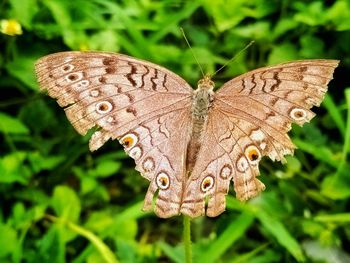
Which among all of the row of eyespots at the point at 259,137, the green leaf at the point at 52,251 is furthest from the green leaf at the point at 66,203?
the row of eyespots at the point at 259,137

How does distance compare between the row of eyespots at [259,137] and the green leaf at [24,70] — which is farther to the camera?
the green leaf at [24,70]

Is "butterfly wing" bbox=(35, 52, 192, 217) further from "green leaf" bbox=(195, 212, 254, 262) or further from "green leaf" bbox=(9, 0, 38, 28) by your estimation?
"green leaf" bbox=(9, 0, 38, 28)

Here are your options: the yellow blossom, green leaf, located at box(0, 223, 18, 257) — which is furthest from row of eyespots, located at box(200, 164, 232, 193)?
the yellow blossom

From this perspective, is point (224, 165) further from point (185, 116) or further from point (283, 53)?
point (283, 53)

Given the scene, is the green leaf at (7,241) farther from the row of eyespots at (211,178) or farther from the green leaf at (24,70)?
the row of eyespots at (211,178)

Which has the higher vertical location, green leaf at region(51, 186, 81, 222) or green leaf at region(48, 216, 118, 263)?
green leaf at region(51, 186, 81, 222)

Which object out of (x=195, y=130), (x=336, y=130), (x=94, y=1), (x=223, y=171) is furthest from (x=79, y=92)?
(x=336, y=130)

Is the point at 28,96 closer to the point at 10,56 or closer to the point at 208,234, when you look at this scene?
the point at 10,56
